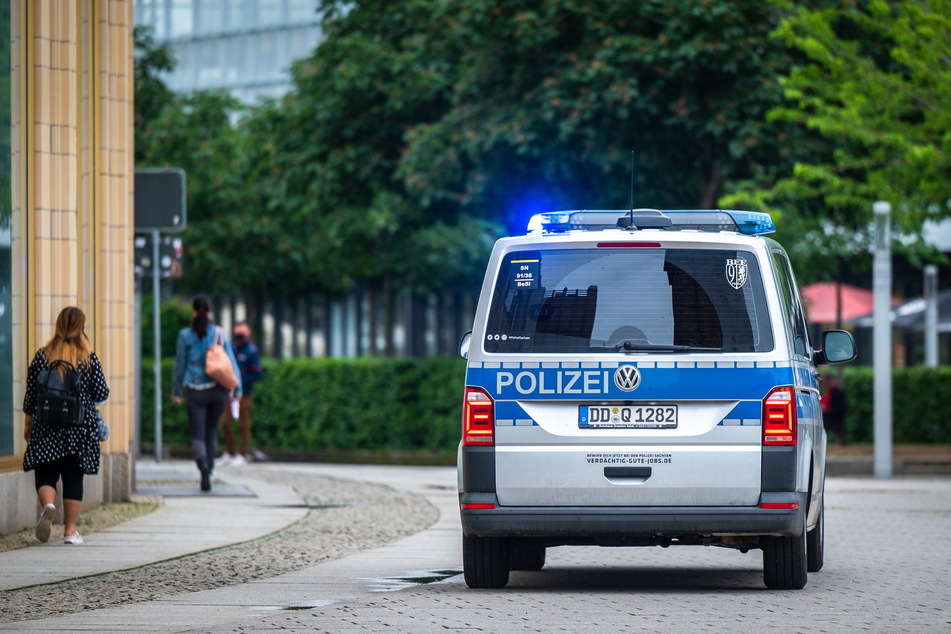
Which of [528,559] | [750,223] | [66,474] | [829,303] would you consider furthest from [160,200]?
[829,303]

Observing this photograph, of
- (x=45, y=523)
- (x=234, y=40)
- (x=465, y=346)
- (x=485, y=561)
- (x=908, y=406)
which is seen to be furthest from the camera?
(x=234, y=40)

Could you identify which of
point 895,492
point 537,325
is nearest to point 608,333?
point 537,325

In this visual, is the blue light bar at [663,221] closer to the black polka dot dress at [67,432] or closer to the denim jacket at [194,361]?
the black polka dot dress at [67,432]

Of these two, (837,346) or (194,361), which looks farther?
(194,361)

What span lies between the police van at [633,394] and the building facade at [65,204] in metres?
4.84

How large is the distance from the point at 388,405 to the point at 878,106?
956cm

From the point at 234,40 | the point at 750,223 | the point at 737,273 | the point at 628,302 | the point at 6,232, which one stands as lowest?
the point at 628,302

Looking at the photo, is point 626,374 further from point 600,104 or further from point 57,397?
point 600,104

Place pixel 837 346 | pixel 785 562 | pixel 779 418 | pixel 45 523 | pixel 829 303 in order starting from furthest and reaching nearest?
pixel 829 303
pixel 45 523
pixel 837 346
pixel 785 562
pixel 779 418

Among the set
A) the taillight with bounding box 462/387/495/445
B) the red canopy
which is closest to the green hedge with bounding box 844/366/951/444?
the red canopy

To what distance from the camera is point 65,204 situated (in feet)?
46.2

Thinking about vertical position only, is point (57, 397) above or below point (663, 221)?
below

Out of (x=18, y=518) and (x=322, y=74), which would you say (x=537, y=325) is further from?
(x=322, y=74)

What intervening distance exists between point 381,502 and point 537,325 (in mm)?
8403
